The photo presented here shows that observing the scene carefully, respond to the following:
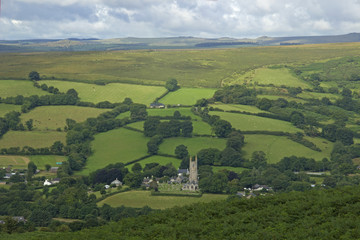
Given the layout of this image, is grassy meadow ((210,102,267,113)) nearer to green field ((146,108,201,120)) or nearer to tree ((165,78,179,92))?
green field ((146,108,201,120))

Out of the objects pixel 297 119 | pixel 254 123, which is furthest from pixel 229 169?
pixel 297 119

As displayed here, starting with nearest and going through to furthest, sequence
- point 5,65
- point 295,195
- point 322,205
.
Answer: point 322,205 → point 295,195 → point 5,65

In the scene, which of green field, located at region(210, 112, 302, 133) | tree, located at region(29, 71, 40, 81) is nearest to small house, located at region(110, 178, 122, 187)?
green field, located at region(210, 112, 302, 133)

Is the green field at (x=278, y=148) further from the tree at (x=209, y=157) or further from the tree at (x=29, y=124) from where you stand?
the tree at (x=29, y=124)

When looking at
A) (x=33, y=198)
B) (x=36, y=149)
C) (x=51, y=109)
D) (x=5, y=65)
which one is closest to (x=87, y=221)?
(x=33, y=198)

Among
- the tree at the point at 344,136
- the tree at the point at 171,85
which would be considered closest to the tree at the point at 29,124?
the tree at the point at 171,85

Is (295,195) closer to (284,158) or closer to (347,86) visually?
(284,158)
